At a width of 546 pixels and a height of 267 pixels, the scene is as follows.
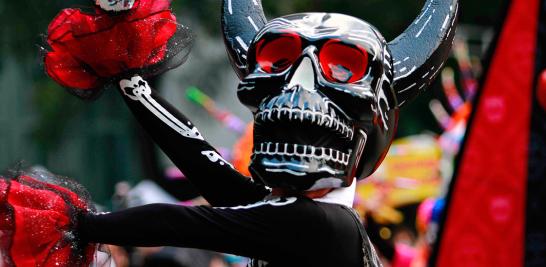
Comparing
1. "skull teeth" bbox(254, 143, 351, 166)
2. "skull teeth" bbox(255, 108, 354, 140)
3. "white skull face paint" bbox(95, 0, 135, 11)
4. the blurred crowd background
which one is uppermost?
"white skull face paint" bbox(95, 0, 135, 11)

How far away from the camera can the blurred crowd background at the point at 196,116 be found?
10.3 metres

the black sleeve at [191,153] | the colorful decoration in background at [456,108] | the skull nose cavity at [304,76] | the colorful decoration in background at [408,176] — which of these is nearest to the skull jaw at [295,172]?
the skull nose cavity at [304,76]

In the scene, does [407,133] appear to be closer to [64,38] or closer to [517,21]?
[517,21]

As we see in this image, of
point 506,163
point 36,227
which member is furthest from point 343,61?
point 506,163

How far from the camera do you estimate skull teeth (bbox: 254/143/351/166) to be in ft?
10.9

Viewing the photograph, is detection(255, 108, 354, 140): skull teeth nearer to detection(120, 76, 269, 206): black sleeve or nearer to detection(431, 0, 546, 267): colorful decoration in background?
detection(120, 76, 269, 206): black sleeve

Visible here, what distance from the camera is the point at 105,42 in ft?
11.2

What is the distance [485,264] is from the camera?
5.87 m

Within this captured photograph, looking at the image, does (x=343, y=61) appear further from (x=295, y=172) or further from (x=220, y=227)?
(x=220, y=227)

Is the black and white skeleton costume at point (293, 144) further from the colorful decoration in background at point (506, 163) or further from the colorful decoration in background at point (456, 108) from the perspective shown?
the colorful decoration in background at point (456, 108)

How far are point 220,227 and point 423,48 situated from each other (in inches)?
38.5

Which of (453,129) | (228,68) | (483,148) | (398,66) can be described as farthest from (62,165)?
(398,66)

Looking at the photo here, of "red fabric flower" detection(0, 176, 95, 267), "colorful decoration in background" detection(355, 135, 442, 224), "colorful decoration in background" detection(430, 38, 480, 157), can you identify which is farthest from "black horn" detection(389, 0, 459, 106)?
"colorful decoration in background" detection(355, 135, 442, 224)

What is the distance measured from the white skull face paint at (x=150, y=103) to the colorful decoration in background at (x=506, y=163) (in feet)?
8.27
